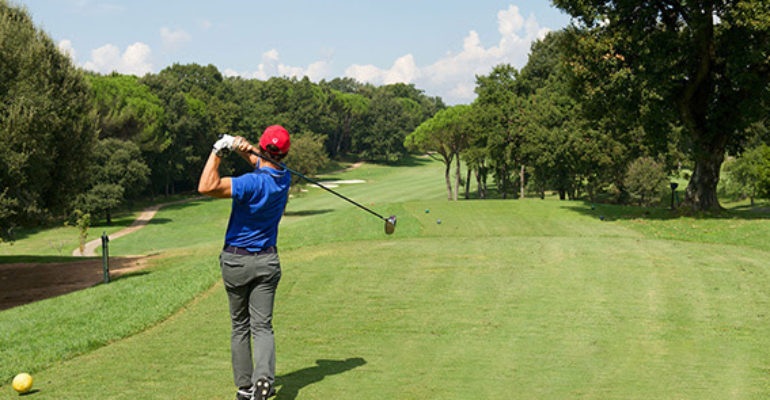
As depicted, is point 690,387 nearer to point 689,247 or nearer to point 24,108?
point 689,247

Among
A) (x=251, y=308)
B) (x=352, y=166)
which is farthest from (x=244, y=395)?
(x=352, y=166)

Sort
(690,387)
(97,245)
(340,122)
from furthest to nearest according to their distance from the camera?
1. (340,122)
2. (97,245)
3. (690,387)

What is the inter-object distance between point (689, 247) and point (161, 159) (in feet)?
205

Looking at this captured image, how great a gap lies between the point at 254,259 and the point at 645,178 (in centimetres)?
5107

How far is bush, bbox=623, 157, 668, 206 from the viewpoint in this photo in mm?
50688

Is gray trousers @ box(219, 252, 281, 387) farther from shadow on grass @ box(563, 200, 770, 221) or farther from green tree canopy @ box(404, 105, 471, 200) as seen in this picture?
green tree canopy @ box(404, 105, 471, 200)

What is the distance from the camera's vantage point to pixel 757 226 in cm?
2250

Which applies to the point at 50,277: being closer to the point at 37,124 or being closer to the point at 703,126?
the point at 37,124

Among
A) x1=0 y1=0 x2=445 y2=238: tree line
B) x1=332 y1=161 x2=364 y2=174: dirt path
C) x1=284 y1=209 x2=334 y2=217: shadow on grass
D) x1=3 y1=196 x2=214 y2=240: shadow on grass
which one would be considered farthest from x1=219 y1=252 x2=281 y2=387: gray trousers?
x1=332 y1=161 x2=364 y2=174: dirt path

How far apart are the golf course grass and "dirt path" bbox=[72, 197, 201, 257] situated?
22.0 metres

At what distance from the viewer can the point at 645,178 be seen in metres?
50.6

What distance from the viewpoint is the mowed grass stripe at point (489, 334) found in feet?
22.0

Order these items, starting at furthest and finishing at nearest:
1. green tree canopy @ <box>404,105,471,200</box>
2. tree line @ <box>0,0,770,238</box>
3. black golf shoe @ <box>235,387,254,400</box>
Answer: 1. green tree canopy @ <box>404,105,471,200</box>
2. tree line @ <box>0,0,770,238</box>
3. black golf shoe @ <box>235,387,254,400</box>

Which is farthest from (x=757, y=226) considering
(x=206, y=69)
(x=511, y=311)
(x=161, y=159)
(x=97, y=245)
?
(x=206, y=69)
